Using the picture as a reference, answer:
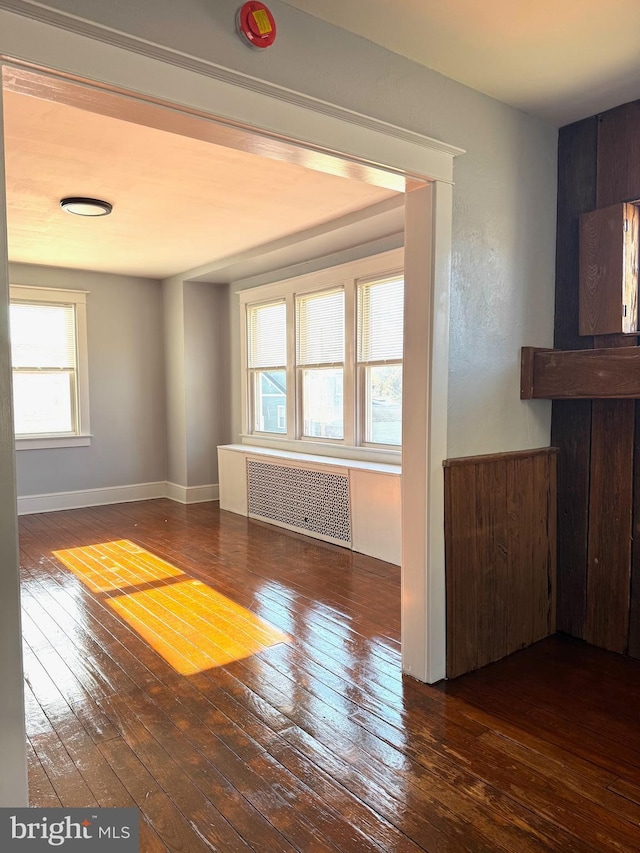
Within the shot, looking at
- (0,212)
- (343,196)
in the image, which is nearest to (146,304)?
(343,196)

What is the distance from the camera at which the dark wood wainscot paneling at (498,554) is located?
2.73 metres

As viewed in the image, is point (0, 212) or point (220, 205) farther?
point (220, 205)

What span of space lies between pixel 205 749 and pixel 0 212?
6.29ft

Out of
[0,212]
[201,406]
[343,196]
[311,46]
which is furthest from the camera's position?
[201,406]

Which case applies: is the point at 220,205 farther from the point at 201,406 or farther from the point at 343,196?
the point at 201,406

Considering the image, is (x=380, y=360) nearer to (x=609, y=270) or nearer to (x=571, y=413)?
(x=571, y=413)

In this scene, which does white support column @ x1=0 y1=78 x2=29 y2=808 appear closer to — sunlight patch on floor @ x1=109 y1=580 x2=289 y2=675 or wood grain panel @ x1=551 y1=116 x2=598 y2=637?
sunlight patch on floor @ x1=109 y1=580 x2=289 y2=675

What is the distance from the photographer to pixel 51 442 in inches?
253

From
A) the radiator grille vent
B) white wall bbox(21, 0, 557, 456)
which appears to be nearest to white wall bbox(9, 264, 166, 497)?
the radiator grille vent

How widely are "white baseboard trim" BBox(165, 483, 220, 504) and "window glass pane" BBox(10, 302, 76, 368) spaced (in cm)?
184

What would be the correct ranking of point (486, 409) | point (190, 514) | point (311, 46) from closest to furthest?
point (311, 46) < point (486, 409) < point (190, 514)

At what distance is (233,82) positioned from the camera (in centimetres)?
193

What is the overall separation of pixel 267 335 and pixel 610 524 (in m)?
4.16
